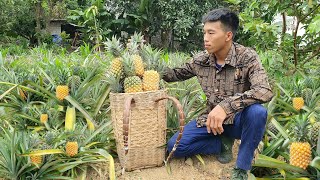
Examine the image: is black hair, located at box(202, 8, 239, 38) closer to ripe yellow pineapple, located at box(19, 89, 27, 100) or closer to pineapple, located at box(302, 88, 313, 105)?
pineapple, located at box(302, 88, 313, 105)

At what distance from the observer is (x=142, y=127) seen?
335cm

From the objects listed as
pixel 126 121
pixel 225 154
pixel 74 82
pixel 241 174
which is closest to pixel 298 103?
pixel 225 154

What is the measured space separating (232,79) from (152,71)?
661mm

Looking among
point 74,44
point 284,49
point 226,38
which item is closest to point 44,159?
point 226,38

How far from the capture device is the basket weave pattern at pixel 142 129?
10.8 ft

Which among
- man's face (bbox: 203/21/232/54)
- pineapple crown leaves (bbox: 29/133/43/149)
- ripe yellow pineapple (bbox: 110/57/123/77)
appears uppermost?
man's face (bbox: 203/21/232/54)

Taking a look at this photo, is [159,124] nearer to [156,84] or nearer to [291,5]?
[156,84]

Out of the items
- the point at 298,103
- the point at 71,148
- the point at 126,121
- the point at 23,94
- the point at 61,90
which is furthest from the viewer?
the point at 23,94

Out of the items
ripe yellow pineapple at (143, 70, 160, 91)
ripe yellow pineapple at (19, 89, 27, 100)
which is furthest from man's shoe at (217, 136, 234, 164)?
ripe yellow pineapple at (19, 89, 27, 100)

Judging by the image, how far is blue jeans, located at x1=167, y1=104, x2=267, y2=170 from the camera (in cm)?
313

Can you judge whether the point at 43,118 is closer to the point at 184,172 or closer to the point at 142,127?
the point at 142,127

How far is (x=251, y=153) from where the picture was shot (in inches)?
124

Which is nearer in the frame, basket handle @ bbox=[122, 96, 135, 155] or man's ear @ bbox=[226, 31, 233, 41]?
basket handle @ bbox=[122, 96, 135, 155]

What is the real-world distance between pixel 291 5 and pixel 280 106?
160cm
